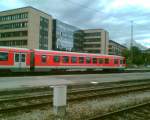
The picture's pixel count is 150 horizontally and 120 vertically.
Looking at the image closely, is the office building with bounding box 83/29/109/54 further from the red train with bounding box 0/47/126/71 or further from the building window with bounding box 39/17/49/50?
the red train with bounding box 0/47/126/71

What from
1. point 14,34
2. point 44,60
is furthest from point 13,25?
point 44,60

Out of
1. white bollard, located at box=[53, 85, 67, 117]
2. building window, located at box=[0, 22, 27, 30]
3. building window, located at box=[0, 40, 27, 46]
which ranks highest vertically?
building window, located at box=[0, 22, 27, 30]

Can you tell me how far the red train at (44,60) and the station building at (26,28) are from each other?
4854 centimetres

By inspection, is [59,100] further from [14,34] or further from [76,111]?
[14,34]

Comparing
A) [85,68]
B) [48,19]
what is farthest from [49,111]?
→ [48,19]

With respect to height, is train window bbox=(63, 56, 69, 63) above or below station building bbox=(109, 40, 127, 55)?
below

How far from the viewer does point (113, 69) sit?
1567 inches

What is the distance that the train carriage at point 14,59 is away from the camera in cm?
2403

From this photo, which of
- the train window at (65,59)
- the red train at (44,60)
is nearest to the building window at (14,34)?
the red train at (44,60)

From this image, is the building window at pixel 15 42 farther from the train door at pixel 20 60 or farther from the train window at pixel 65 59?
the train door at pixel 20 60

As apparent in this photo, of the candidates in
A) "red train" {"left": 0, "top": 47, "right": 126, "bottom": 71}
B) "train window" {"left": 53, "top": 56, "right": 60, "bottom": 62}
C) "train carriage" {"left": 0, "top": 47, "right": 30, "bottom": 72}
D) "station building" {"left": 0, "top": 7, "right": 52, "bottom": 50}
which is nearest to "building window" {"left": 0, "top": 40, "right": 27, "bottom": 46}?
"station building" {"left": 0, "top": 7, "right": 52, "bottom": 50}

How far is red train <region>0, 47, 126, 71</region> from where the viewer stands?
80.2ft

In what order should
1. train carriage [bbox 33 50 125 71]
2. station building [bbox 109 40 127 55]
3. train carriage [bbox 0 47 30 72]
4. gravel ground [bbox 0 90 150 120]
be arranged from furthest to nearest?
station building [bbox 109 40 127 55], train carriage [bbox 33 50 125 71], train carriage [bbox 0 47 30 72], gravel ground [bbox 0 90 150 120]

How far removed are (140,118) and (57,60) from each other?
20.9 m
